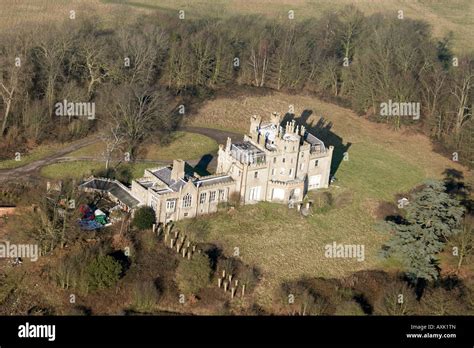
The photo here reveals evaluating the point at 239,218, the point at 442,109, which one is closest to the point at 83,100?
the point at 239,218

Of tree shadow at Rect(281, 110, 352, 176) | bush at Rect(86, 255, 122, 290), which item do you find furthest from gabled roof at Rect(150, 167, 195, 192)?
tree shadow at Rect(281, 110, 352, 176)

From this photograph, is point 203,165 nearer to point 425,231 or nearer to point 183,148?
point 183,148

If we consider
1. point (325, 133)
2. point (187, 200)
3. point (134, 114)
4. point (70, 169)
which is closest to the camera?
point (187, 200)

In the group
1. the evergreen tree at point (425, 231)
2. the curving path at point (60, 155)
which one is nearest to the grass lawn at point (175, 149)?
the curving path at point (60, 155)

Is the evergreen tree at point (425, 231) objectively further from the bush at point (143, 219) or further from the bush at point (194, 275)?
the bush at point (143, 219)

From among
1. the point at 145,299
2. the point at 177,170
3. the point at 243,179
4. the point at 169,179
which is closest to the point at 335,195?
the point at 243,179
